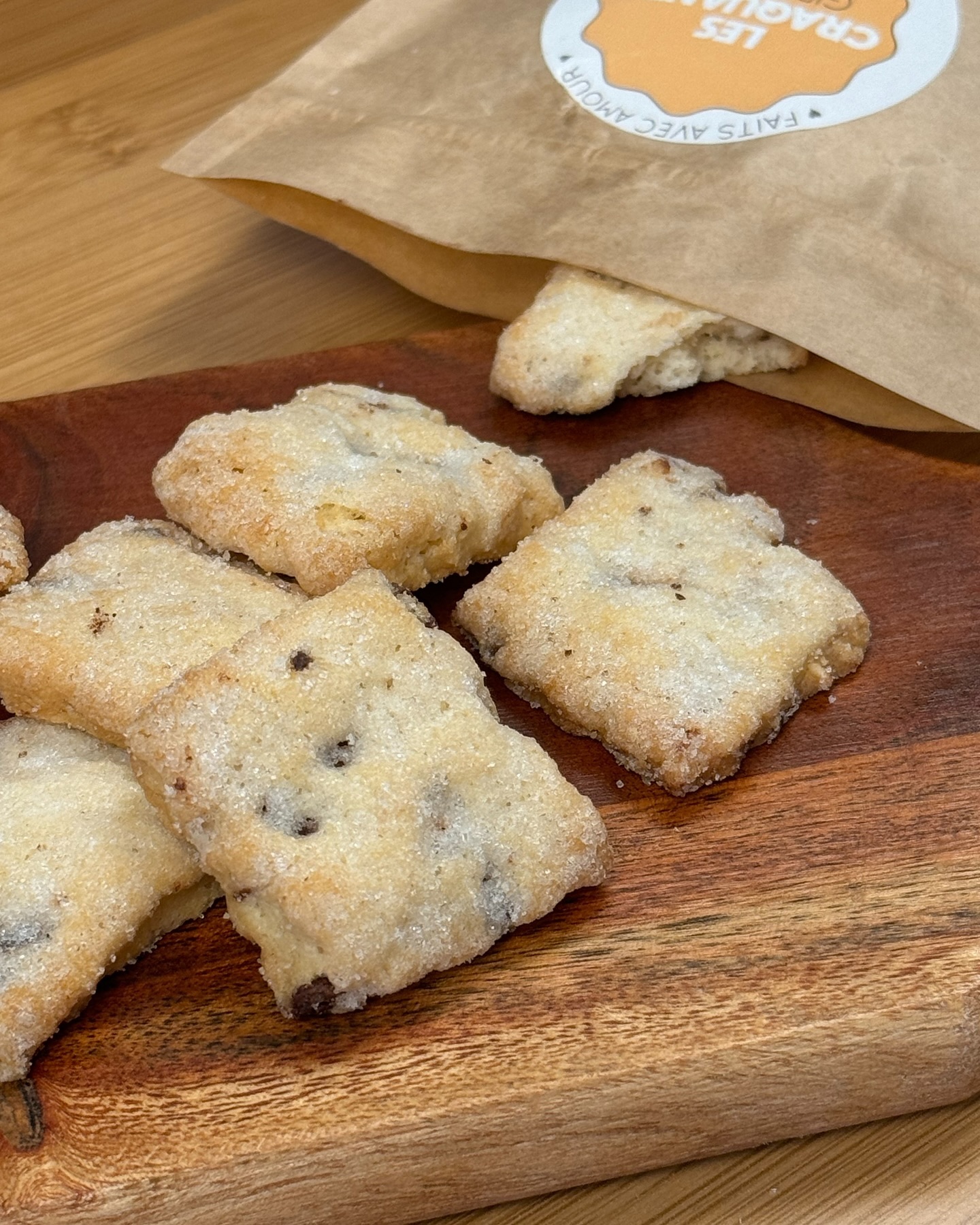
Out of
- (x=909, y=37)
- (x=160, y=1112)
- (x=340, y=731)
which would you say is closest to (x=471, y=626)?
(x=340, y=731)

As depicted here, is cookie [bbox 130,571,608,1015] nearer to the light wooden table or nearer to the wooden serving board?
the wooden serving board

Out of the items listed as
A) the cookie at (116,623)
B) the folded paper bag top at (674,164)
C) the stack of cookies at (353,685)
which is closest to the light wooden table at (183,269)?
the folded paper bag top at (674,164)

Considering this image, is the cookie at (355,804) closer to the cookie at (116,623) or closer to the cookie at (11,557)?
the cookie at (116,623)

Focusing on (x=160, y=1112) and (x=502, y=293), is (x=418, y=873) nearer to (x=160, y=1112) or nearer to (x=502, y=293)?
(x=160, y=1112)

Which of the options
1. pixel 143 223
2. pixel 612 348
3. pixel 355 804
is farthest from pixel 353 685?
pixel 143 223

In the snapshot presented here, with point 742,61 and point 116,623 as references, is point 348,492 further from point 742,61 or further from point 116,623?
point 742,61

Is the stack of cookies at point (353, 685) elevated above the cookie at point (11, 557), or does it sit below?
below
